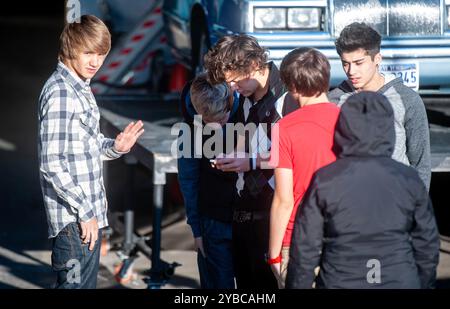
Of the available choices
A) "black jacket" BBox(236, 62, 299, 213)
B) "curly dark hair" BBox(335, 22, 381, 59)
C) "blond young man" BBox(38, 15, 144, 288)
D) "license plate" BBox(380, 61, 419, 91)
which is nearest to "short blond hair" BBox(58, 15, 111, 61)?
"blond young man" BBox(38, 15, 144, 288)

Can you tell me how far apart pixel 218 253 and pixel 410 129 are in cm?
104

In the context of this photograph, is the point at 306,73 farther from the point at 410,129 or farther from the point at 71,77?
the point at 71,77

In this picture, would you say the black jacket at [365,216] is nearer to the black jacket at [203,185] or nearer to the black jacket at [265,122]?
the black jacket at [265,122]


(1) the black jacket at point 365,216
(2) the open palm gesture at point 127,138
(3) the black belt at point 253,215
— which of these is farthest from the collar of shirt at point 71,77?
(1) the black jacket at point 365,216

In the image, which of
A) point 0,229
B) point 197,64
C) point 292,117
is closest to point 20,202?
point 0,229

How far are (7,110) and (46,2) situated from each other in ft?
41.3

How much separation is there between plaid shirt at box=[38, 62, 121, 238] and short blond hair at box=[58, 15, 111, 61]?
0.29ft

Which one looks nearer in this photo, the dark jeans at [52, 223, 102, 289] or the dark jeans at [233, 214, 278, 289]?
the dark jeans at [52, 223, 102, 289]

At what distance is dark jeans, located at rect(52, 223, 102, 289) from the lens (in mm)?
4172

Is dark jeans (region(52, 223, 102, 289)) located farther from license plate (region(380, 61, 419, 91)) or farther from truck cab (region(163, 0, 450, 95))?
license plate (region(380, 61, 419, 91))

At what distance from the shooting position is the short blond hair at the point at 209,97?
4367mm

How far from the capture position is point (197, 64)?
7855 millimetres

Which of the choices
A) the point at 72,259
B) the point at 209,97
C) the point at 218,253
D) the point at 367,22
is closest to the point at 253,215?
the point at 218,253
